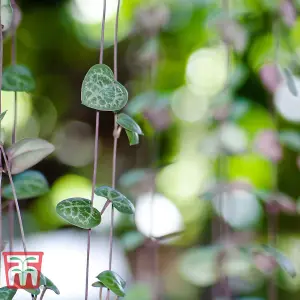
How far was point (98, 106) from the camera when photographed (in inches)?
15.7

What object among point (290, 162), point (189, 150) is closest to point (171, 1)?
point (189, 150)

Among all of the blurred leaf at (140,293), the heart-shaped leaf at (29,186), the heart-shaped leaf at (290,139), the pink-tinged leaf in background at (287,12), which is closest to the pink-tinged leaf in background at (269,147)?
the heart-shaped leaf at (290,139)

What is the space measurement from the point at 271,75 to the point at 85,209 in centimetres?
46

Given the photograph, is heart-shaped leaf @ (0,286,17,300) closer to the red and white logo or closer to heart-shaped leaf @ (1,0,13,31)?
the red and white logo

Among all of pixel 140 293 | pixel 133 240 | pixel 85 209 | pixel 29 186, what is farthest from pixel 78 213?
pixel 140 293

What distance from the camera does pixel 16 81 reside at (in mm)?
504

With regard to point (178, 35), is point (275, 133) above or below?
below

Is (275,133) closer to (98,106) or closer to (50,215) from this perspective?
(98,106)

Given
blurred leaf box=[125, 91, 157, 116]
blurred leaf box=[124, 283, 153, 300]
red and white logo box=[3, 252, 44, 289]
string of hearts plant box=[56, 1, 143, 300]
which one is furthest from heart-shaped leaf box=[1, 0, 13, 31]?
blurred leaf box=[124, 283, 153, 300]

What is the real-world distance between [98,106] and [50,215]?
1500 mm

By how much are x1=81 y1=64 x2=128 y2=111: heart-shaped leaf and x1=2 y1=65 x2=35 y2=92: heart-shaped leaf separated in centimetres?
12

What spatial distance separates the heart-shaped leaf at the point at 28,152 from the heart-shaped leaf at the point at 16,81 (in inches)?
3.7

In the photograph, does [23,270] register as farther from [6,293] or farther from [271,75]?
[271,75]

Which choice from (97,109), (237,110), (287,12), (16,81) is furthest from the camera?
(237,110)
